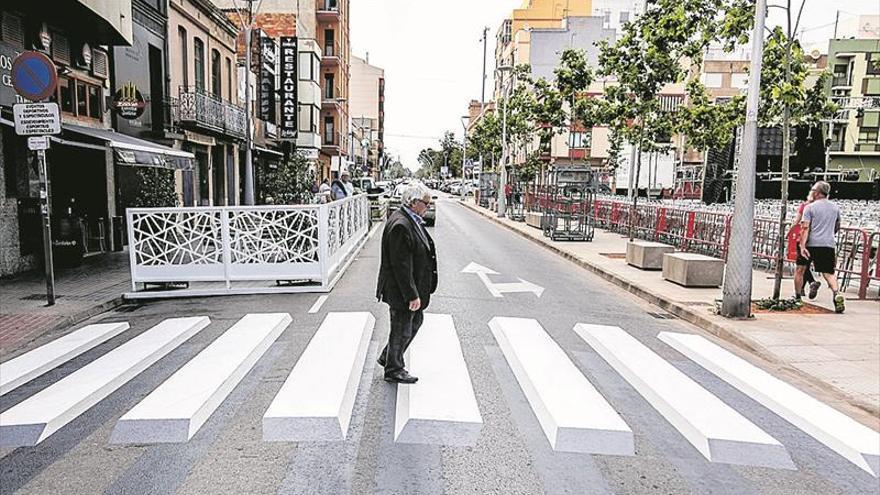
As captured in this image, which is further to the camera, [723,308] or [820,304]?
[820,304]

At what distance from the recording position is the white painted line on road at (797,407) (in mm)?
4477

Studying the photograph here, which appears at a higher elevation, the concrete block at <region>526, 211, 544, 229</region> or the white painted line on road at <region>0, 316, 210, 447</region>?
the concrete block at <region>526, 211, 544, 229</region>

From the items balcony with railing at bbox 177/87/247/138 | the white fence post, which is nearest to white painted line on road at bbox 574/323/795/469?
the white fence post

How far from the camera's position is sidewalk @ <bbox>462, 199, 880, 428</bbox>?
602 cm

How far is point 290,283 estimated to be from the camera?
10.6 meters

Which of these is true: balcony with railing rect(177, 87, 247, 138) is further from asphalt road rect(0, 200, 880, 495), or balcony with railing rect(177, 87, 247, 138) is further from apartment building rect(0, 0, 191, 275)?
asphalt road rect(0, 200, 880, 495)

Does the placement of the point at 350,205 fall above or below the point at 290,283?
above

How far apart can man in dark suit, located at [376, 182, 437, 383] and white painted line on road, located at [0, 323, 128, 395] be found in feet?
11.4

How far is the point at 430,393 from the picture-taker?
5.21 meters

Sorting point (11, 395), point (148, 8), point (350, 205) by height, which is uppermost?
point (148, 8)

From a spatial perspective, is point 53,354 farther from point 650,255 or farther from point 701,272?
point 650,255

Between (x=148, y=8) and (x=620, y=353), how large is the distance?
16.3m

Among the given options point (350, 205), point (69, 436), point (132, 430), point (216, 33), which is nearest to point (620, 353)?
point (132, 430)

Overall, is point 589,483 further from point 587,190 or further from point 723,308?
point 587,190
